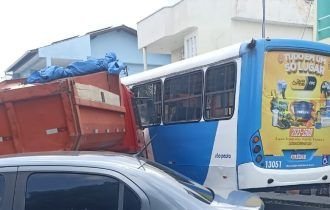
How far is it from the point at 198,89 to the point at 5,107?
2885 millimetres

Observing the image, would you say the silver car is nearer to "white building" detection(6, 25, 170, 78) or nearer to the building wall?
"white building" detection(6, 25, 170, 78)

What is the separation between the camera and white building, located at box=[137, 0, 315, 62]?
16.2m

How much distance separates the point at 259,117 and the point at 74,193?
3.91 meters

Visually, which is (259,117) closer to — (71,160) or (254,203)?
(254,203)

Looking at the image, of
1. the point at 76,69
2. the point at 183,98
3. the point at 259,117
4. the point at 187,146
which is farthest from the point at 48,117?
the point at 259,117

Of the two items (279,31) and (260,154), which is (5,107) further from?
(279,31)

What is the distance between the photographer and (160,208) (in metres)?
3.29

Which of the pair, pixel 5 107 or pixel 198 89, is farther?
pixel 198 89

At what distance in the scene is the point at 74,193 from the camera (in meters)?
3.37

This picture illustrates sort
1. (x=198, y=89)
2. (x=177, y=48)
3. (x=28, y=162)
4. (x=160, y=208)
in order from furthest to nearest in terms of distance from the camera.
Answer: (x=177, y=48) < (x=198, y=89) < (x=28, y=162) < (x=160, y=208)

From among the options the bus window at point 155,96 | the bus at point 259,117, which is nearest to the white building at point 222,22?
the bus window at point 155,96

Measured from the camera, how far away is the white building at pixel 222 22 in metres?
16.2

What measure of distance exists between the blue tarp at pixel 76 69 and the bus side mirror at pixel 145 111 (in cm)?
122

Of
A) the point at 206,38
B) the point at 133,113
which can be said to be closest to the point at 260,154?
the point at 133,113
